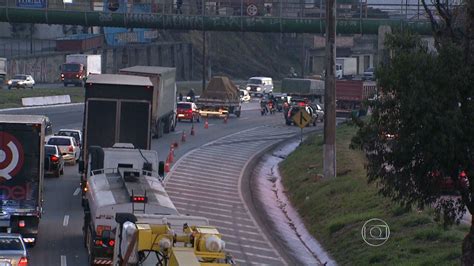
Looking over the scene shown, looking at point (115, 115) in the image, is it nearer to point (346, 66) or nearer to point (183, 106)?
point (183, 106)

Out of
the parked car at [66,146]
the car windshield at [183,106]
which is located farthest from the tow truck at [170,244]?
the car windshield at [183,106]

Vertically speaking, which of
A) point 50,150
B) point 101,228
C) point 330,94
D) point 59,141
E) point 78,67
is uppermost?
point 330,94

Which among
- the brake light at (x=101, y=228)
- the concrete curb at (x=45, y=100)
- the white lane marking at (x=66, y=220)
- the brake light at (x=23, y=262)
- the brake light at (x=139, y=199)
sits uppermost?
the brake light at (x=139, y=199)

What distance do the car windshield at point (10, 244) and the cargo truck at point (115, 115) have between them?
553 inches

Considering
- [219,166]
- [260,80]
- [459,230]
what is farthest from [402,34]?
[260,80]

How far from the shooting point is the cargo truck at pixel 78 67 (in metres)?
103

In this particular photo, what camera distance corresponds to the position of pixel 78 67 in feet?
341

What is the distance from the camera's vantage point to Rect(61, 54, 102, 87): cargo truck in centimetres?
10281

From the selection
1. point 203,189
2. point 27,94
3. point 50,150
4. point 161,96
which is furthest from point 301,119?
point 27,94

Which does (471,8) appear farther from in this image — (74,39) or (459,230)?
(74,39)

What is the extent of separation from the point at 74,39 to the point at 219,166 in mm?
64065

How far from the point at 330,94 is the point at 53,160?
11.5m

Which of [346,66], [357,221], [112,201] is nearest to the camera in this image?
[112,201]

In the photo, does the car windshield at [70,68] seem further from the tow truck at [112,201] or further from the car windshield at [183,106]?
the tow truck at [112,201]
